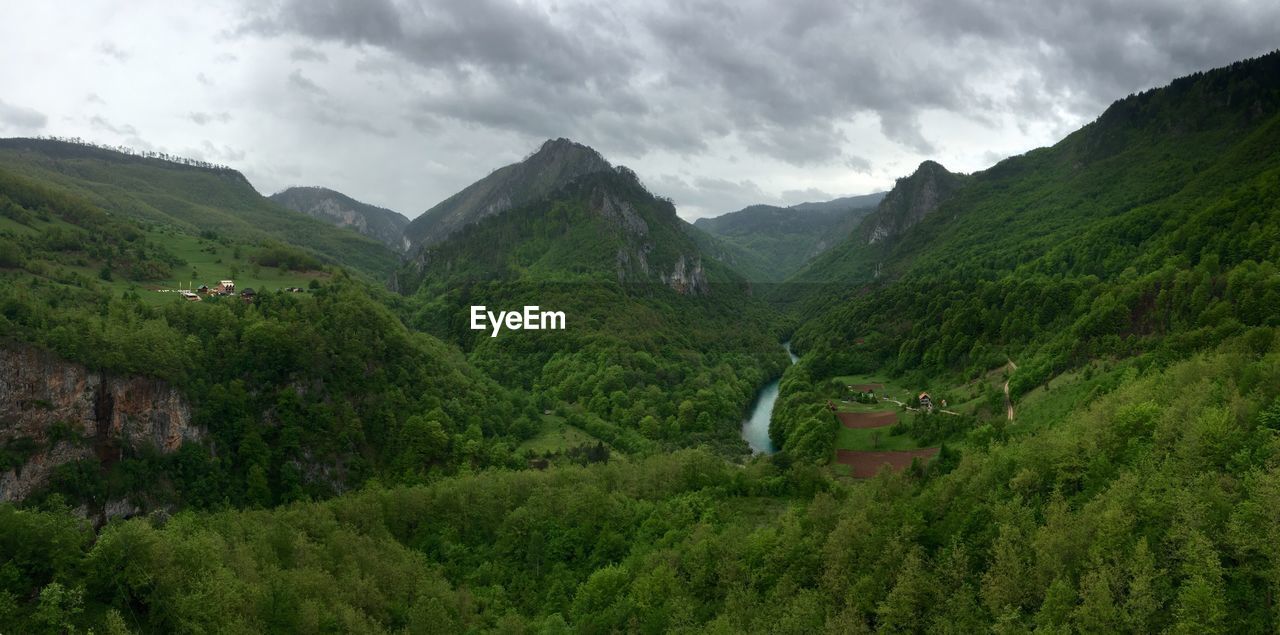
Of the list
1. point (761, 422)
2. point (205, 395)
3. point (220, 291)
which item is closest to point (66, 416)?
point (205, 395)

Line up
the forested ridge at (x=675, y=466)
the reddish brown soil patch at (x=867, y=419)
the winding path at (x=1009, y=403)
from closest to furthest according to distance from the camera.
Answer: the forested ridge at (x=675, y=466), the winding path at (x=1009, y=403), the reddish brown soil patch at (x=867, y=419)

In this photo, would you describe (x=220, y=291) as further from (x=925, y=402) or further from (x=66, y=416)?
(x=925, y=402)

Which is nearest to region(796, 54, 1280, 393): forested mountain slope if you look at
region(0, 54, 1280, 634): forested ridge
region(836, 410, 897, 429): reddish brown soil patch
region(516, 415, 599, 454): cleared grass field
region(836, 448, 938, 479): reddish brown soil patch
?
region(0, 54, 1280, 634): forested ridge

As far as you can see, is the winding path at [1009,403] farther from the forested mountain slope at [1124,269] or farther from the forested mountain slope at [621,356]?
the forested mountain slope at [621,356]

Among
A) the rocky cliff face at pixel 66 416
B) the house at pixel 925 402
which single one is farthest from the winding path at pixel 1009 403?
the rocky cliff face at pixel 66 416

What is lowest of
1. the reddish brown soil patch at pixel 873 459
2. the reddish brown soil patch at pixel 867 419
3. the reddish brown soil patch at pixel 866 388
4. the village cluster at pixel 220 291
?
the reddish brown soil patch at pixel 873 459

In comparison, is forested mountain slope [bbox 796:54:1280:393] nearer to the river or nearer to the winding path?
the winding path

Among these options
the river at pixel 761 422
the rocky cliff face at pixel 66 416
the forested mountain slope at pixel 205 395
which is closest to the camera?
the rocky cliff face at pixel 66 416
